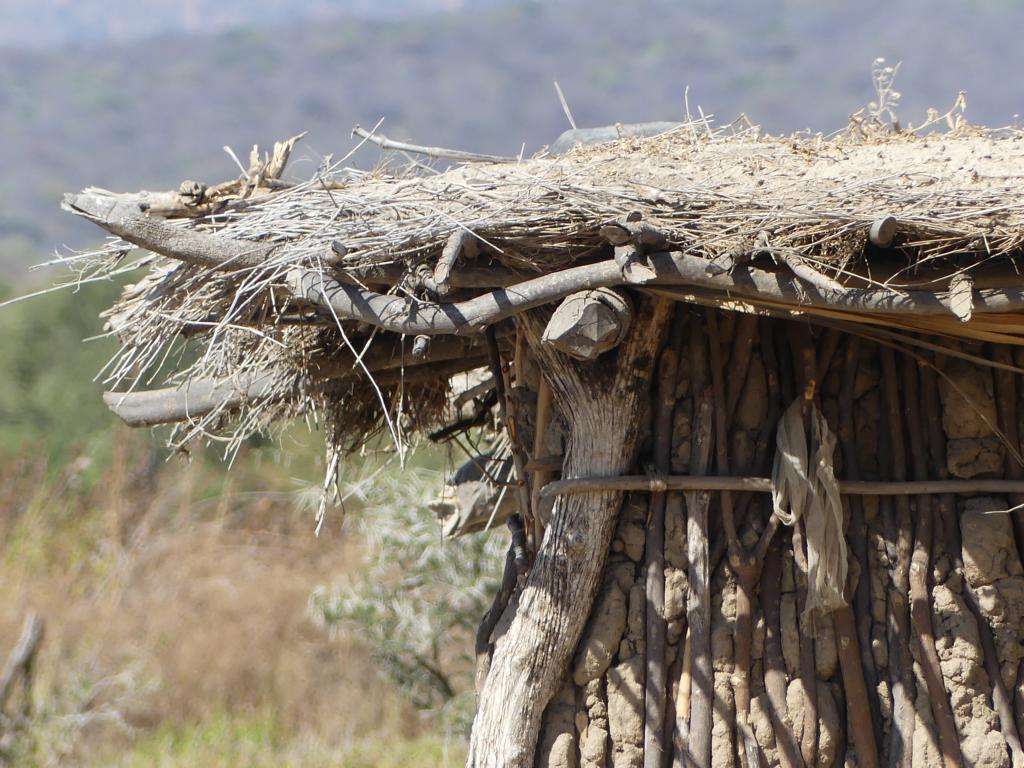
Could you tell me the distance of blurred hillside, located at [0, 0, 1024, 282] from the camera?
118 metres

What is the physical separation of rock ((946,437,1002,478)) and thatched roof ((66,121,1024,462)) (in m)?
0.39

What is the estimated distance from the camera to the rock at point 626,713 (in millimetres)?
4047

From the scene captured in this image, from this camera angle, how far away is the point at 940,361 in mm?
4125

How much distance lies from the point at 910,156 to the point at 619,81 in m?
146

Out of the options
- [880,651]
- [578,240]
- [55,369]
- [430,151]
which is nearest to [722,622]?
[880,651]

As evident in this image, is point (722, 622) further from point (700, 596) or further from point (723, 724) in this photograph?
point (723, 724)

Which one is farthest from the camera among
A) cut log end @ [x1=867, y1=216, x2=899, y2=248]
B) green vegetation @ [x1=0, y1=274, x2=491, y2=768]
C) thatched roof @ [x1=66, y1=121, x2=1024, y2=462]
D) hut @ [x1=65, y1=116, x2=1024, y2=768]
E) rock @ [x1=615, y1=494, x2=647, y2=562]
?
green vegetation @ [x1=0, y1=274, x2=491, y2=768]

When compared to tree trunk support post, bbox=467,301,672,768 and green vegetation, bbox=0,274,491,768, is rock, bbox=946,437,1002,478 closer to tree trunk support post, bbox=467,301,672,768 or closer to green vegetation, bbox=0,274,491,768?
tree trunk support post, bbox=467,301,672,768

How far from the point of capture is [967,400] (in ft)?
13.3

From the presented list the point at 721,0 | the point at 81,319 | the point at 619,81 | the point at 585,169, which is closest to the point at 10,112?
the point at 619,81

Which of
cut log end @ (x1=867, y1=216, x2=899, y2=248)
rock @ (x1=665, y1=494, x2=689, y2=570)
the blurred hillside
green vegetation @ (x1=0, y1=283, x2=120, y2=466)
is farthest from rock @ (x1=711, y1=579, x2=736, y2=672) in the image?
the blurred hillside

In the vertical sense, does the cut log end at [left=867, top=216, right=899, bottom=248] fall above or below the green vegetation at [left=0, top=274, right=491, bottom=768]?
below

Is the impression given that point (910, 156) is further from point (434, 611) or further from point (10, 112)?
point (10, 112)

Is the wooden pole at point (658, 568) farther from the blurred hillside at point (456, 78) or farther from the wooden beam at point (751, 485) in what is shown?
the blurred hillside at point (456, 78)
